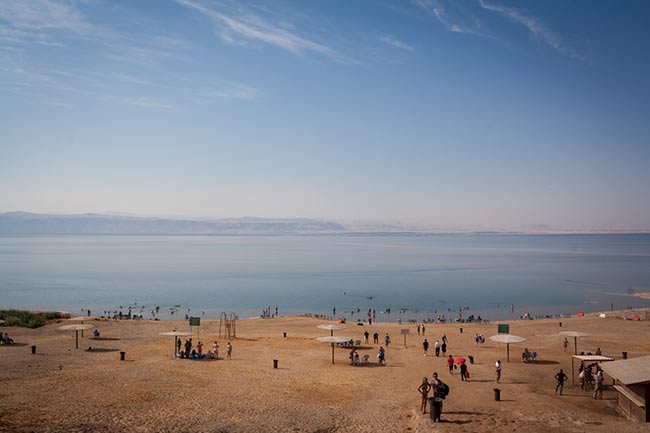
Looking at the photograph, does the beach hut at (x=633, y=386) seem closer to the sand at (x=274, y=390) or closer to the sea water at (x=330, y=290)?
the sand at (x=274, y=390)

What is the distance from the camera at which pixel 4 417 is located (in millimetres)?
16438

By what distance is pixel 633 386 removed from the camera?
1662 cm

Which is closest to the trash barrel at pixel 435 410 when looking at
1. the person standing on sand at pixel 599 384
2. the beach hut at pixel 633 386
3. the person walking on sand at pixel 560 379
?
the beach hut at pixel 633 386

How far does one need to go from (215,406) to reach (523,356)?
1835 cm

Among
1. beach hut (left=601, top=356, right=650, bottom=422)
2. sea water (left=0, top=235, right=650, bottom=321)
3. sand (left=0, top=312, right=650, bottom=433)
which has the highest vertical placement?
beach hut (left=601, top=356, right=650, bottom=422)

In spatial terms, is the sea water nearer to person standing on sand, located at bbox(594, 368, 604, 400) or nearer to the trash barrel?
person standing on sand, located at bbox(594, 368, 604, 400)

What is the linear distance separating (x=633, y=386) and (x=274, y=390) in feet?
45.9

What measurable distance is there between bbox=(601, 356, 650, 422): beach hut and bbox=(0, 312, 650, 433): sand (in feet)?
1.74

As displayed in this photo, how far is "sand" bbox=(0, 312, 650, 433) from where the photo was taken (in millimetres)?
16859

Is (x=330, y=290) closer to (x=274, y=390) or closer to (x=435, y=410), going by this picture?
(x=274, y=390)

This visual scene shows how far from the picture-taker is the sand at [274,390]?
16859 mm

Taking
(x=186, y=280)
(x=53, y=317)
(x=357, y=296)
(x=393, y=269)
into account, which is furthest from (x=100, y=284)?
(x=393, y=269)

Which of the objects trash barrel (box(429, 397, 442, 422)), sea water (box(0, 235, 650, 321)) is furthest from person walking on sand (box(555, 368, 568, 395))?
sea water (box(0, 235, 650, 321))

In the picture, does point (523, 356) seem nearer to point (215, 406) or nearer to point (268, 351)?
point (268, 351)
